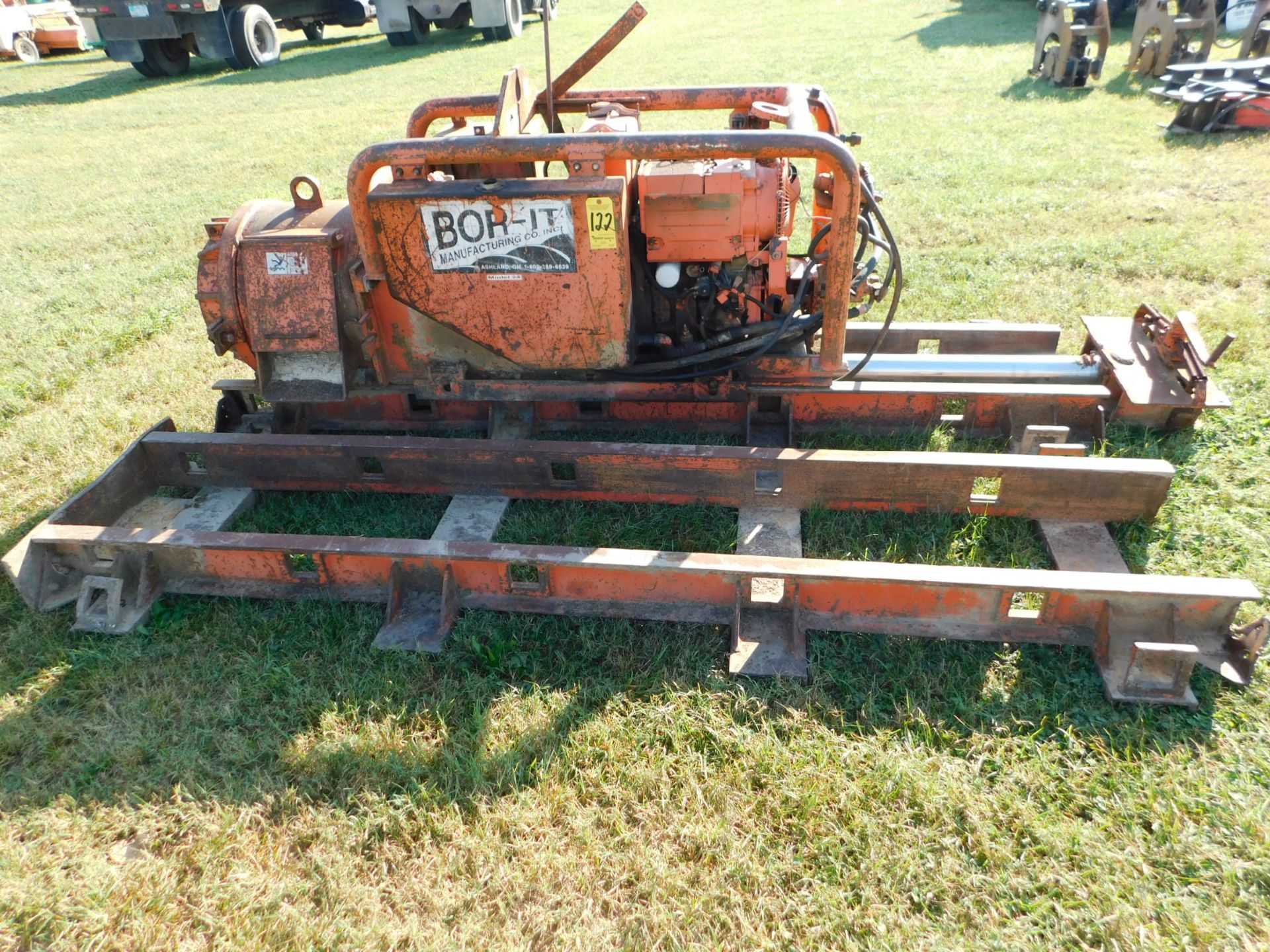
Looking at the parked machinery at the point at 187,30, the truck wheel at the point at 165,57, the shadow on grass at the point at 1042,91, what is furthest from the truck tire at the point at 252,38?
the shadow on grass at the point at 1042,91

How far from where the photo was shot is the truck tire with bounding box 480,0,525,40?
18312 mm

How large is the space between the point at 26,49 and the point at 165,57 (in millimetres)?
8462

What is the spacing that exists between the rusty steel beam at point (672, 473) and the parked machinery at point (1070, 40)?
30.8 ft

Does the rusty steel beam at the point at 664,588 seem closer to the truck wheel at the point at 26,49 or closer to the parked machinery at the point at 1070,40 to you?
the parked machinery at the point at 1070,40

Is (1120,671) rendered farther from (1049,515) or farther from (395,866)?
(395,866)

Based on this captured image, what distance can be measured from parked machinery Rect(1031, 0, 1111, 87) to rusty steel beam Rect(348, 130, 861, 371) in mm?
9642

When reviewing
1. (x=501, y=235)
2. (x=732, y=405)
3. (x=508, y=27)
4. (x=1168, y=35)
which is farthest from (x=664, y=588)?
(x=508, y=27)

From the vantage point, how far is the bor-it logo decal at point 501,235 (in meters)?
3.02

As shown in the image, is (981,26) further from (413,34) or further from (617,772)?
(617,772)

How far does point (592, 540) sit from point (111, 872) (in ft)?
6.61

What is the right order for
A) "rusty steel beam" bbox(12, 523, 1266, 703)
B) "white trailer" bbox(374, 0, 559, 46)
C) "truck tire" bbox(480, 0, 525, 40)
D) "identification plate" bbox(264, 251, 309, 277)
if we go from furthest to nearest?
"truck tire" bbox(480, 0, 525, 40) → "white trailer" bbox(374, 0, 559, 46) → "identification plate" bbox(264, 251, 309, 277) → "rusty steel beam" bbox(12, 523, 1266, 703)

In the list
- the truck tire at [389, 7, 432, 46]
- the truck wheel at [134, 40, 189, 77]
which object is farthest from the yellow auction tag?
the truck tire at [389, 7, 432, 46]

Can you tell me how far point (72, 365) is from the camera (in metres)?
5.31

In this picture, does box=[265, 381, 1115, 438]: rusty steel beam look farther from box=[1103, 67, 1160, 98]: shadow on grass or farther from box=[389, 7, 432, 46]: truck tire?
box=[389, 7, 432, 46]: truck tire
